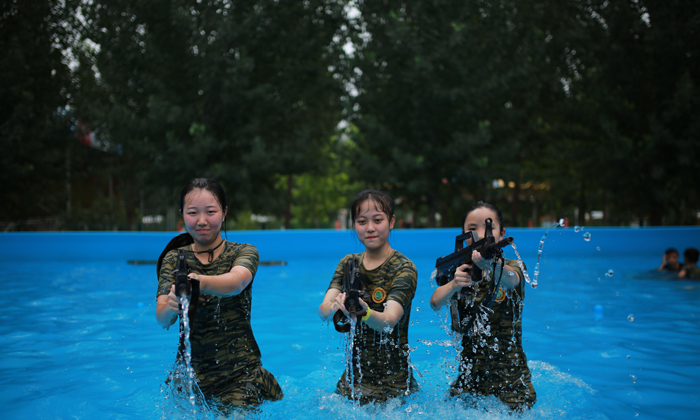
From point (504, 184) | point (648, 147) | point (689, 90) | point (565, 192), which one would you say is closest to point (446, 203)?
point (504, 184)

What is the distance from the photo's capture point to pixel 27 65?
2114 centimetres

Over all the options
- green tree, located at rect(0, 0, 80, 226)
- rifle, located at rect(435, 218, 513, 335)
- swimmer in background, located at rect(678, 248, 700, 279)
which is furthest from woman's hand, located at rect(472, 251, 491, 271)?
green tree, located at rect(0, 0, 80, 226)

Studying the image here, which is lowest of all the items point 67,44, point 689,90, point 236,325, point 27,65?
point 236,325

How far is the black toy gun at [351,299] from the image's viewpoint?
8.89ft

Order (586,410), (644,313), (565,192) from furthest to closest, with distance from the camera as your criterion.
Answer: (565,192) → (644,313) → (586,410)

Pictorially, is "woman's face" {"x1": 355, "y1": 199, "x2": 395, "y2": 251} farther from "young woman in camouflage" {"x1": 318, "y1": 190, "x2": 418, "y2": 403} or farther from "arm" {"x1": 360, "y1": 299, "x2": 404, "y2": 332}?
"arm" {"x1": 360, "y1": 299, "x2": 404, "y2": 332}

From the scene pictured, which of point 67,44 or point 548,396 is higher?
point 67,44

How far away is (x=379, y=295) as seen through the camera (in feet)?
10.5

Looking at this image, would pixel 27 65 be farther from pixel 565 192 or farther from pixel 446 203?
pixel 565 192

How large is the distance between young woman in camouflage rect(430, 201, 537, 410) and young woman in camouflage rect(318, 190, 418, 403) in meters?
0.31

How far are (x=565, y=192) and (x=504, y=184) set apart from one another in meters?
12.8

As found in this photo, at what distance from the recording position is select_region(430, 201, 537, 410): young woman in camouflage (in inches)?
132

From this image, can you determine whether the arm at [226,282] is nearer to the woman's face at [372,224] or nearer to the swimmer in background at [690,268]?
the woman's face at [372,224]

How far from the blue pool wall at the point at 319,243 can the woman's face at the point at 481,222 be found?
37.1 ft
